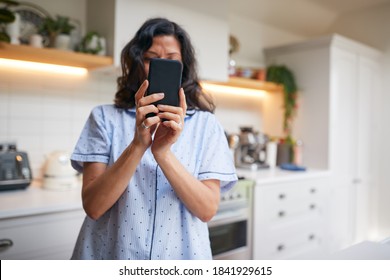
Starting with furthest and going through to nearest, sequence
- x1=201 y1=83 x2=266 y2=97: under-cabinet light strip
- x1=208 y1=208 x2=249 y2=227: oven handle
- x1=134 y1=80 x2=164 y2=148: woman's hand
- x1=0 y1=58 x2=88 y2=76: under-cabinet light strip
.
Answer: x1=201 y1=83 x2=266 y2=97: under-cabinet light strip → x1=208 y1=208 x2=249 y2=227: oven handle → x1=0 y1=58 x2=88 y2=76: under-cabinet light strip → x1=134 y1=80 x2=164 y2=148: woman's hand

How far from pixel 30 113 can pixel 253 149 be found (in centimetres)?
118

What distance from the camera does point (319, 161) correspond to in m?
2.12

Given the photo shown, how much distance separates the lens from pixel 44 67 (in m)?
1.45

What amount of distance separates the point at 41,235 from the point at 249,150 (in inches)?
49.1

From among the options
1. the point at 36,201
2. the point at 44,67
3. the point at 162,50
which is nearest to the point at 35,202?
the point at 36,201

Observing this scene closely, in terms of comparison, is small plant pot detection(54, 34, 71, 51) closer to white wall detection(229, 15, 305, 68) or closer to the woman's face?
the woman's face

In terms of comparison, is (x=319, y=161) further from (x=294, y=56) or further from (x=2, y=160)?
(x=2, y=160)

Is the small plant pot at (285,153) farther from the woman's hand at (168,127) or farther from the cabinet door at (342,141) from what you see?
the woman's hand at (168,127)

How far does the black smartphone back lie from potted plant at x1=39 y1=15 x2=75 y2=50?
100cm

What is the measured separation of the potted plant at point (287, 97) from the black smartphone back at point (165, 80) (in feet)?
5.71

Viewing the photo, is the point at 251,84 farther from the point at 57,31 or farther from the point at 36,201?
the point at 36,201

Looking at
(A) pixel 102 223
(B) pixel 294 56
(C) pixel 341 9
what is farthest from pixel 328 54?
(A) pixel 102 223

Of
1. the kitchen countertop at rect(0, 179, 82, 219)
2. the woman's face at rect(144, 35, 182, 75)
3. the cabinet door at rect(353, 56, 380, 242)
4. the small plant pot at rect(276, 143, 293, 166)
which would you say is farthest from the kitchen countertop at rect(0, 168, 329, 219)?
the cabinet door at rect(353, 56, 380, 242)

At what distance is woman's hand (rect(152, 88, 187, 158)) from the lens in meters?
0.51
